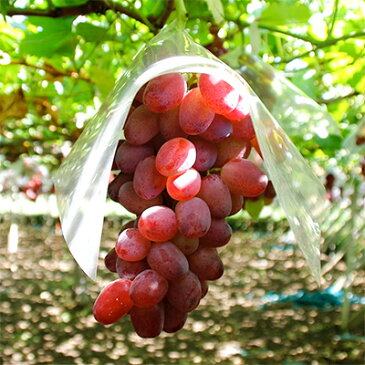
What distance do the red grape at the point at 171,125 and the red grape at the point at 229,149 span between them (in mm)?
42

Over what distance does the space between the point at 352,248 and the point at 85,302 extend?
202 cm

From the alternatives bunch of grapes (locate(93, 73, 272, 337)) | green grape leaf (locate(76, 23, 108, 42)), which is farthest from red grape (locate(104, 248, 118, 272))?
green grape leaf (locate(76, 23, 108, 42))

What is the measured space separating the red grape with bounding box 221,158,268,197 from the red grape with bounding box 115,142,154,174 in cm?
7

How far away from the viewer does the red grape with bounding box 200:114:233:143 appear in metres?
0.46

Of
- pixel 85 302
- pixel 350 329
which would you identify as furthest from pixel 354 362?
pixel 85 302

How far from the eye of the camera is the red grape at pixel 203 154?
0.47 metres

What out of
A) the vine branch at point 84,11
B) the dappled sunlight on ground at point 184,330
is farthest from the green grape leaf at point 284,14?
the dappled sunlight on ground at point 184,330

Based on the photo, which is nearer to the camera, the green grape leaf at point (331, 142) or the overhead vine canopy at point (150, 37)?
the overhead vine canopy at point (150, 37)

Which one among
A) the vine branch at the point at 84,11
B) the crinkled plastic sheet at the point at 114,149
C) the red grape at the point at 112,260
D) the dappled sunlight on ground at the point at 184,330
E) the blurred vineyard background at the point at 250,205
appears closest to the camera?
the crinkled plastic sheet at the point at 114,149

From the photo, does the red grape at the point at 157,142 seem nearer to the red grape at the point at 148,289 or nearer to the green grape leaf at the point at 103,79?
the red grape at the point at 148,289

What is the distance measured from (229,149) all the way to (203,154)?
0.03 meters

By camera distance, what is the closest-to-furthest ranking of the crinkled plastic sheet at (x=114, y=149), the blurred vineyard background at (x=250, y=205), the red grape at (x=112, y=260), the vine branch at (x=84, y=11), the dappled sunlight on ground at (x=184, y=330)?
the crinkled plastic sheet at (x=114, y=149) → the red grape at (x=112, y=260) → the vine branch at (x=84, y=11) → the blurred vineyard background at (x=250, y=205) → the dappled sunlight on ground at (x=184, y=330)

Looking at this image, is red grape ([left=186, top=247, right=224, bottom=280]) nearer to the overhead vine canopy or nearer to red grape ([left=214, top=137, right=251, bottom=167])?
red grape ([left=214, top=137, right=251, bottom=167])

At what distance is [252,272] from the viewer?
579 cm
